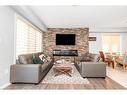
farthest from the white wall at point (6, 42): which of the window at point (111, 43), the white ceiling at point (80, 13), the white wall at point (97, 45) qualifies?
the window at point (111, 43)

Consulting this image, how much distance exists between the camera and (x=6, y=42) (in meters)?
4.74

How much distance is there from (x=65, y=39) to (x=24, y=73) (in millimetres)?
6294

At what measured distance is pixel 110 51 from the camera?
13.2m

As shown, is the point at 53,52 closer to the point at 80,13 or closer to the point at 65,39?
the point at 65,39

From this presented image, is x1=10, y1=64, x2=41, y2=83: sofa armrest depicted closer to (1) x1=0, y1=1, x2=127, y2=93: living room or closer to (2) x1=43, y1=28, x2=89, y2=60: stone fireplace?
(1) x1=0, y1=1, x2=127, y2=93: living room

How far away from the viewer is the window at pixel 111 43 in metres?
13.1

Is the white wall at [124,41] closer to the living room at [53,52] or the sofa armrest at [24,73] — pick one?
the living room at [53,52]

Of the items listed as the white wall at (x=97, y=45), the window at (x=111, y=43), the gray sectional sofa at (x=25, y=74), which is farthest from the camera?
the window at (x=111, y=43)

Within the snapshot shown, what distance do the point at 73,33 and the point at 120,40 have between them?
411 centimetres

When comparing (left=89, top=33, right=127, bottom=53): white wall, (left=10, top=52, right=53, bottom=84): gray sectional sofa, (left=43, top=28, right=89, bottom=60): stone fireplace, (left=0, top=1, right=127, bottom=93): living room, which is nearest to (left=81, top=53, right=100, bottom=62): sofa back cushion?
(left=0, top=1, right=127, bottom=93): living room

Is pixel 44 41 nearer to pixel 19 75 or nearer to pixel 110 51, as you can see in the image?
pixel 110 51

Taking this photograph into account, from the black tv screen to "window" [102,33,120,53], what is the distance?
11.0 ft

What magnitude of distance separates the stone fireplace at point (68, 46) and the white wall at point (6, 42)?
19.2 ft

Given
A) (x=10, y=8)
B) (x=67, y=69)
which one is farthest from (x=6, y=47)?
(x=67, y=69)
